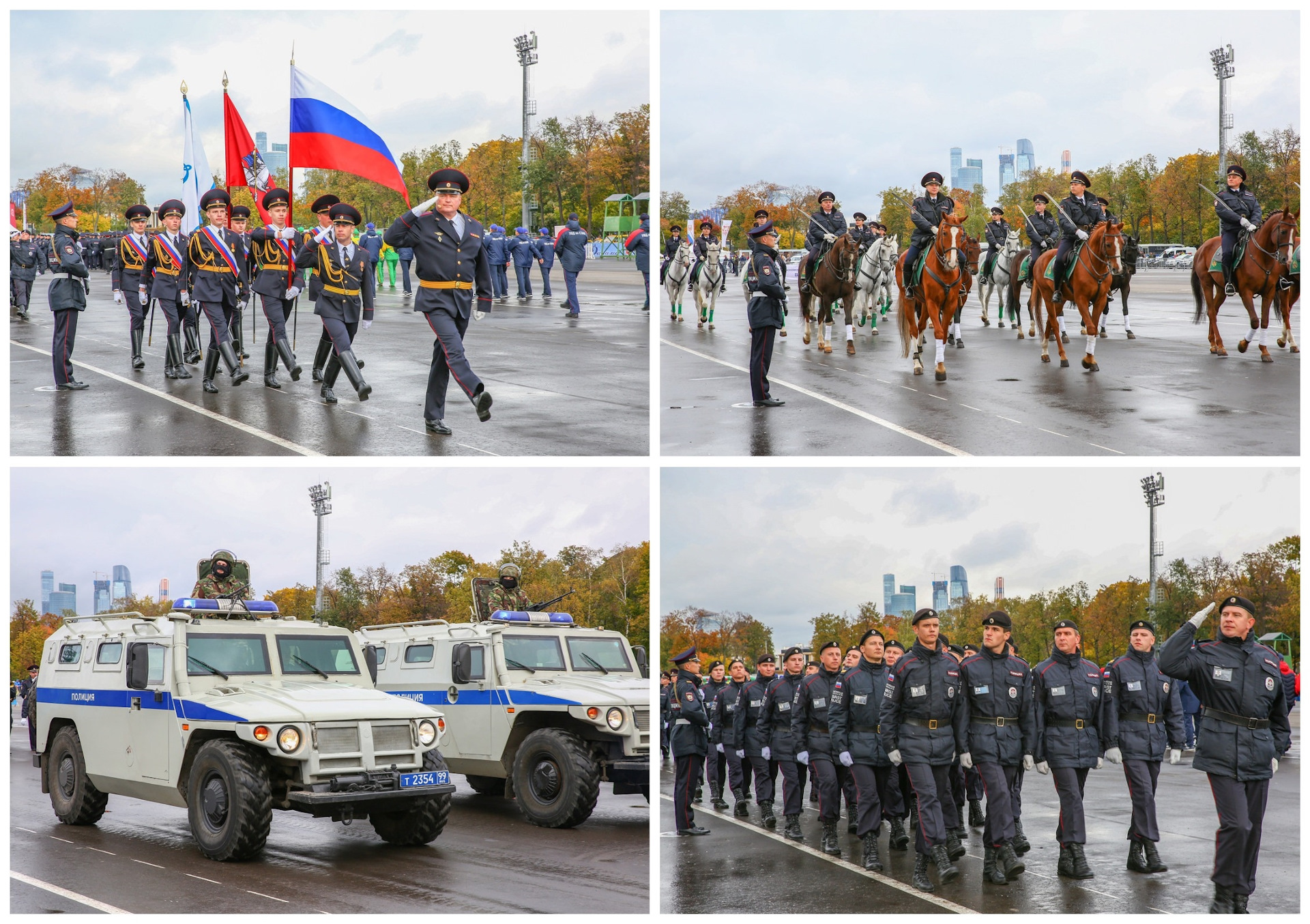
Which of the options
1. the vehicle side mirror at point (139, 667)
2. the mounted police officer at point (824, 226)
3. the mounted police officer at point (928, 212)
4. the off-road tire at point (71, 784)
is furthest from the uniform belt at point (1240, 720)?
the mounted police officer at point (824, 226)

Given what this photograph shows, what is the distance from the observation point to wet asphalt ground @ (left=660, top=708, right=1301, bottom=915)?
815 centimetres

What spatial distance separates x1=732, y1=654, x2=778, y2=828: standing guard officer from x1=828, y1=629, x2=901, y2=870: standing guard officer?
1.77 meters

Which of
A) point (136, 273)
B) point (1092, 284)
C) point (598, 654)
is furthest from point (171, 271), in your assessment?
point (1092, 284)

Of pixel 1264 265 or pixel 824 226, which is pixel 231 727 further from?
pixel 1264 265

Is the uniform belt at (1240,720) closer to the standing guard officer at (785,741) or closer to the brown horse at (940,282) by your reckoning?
the standing guard officer at (785,741)

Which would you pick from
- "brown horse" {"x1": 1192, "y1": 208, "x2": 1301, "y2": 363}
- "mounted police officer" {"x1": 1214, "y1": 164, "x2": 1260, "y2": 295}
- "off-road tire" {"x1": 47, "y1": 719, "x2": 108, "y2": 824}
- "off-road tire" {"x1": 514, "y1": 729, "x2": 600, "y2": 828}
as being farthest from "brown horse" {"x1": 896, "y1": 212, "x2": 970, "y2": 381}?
"off-road tire" {"x1": 47, "y1": 719, "x2": 108, "y2": 824}

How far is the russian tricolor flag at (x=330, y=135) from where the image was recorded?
14.0m

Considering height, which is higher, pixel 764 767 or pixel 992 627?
pixel 992 627

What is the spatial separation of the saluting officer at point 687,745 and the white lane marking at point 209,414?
13.2 feet

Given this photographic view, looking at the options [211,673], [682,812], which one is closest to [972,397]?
[682,812]

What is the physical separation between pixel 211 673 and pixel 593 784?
3.25 m

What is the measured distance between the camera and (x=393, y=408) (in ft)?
45.8

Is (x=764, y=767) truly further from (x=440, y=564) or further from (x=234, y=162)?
(x=440, y=564)

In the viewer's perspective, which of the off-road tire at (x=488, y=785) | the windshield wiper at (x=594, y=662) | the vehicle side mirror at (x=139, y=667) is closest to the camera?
the vehicle side mirror at (x=139, y=667)
